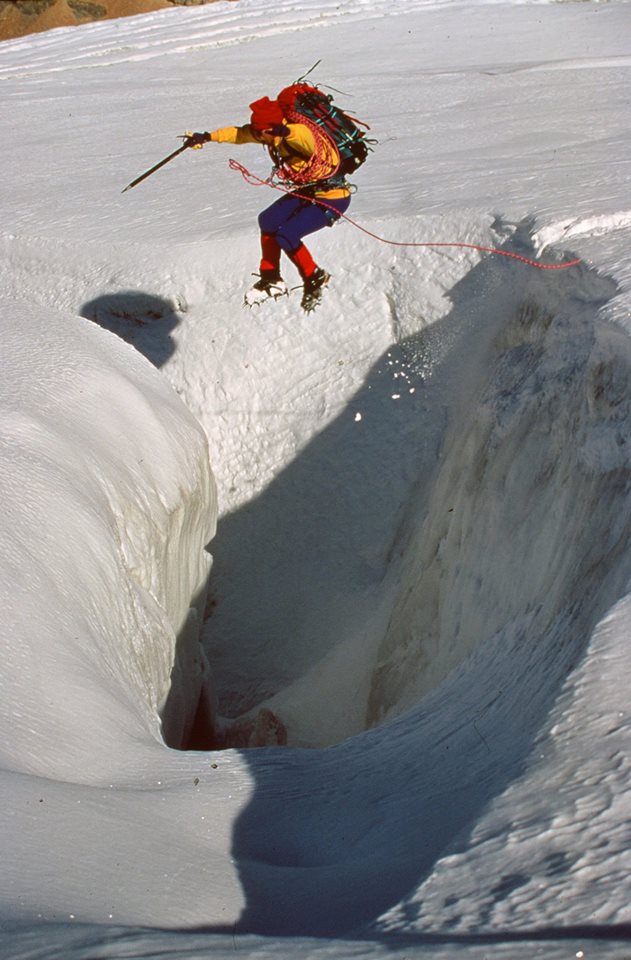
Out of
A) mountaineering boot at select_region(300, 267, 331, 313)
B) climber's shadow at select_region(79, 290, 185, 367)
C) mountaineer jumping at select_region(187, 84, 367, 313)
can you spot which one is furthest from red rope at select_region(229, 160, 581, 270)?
climber's shadow at select_region(79, 290, 185, 367)

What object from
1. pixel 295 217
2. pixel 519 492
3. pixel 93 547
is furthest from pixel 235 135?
pixel 93 547

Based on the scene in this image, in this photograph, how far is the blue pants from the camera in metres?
5.25

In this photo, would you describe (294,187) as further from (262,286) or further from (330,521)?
(330,521)

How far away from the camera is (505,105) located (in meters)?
7.92

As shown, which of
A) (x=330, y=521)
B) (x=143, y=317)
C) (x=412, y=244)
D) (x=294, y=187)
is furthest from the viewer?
(x=143, y=317)

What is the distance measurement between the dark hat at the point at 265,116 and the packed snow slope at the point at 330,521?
3.95 feet

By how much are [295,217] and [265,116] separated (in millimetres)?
605

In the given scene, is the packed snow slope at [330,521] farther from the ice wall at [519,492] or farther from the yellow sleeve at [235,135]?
the yellow sleeve at [235,135]

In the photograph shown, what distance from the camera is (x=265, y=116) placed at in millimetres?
4742

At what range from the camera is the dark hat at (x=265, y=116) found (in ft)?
15.6

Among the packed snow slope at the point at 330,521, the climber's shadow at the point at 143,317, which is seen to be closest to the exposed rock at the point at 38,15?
the packed snow slope at the point at 330,521

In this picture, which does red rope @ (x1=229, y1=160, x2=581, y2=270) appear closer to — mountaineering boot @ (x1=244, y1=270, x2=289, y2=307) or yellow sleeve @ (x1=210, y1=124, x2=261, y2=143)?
yellow sleeve @ (x1=210, y1=124, x2=261, y2=143)

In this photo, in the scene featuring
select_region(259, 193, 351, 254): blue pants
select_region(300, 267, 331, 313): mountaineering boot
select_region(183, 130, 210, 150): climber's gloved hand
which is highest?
select_region(183, 130, 210, 150): climber's gloved hand

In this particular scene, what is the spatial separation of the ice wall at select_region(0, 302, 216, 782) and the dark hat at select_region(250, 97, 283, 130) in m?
Result: 1.20
